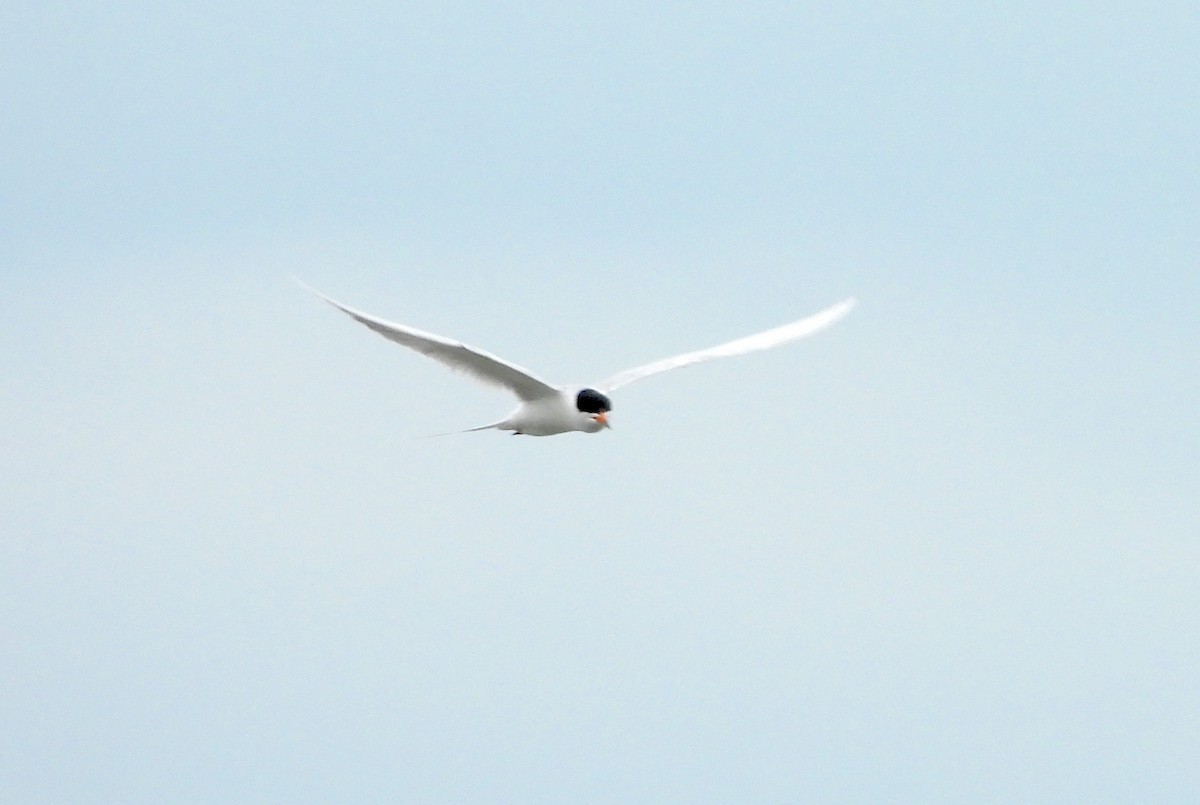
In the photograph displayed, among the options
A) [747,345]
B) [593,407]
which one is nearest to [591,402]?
[593,407]

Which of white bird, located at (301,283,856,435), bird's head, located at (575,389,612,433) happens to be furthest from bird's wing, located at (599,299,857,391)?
bird's head, located at (575,389,612,433)

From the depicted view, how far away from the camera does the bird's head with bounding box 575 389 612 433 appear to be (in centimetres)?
2916

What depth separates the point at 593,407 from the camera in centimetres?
2920

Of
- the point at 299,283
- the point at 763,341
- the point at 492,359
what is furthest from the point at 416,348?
the point at 763,341

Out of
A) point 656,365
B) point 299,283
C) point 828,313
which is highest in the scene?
point 828,313

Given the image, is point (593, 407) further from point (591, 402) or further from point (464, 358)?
point (464, 358)

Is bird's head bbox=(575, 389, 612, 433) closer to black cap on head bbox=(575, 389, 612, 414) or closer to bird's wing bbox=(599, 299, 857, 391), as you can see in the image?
black cap on head bbox=(575, 389, 612, 414)

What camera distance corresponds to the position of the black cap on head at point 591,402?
95.6 ft

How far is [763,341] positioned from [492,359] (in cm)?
831

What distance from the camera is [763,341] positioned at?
35.1 meters

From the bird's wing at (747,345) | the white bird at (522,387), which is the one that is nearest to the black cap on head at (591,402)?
the white bird at (522,387)

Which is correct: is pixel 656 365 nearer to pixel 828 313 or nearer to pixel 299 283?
pixel 828 313

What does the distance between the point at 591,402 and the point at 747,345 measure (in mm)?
6290

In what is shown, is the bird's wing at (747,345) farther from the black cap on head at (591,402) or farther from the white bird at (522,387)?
the black cap on head at (591,402)
